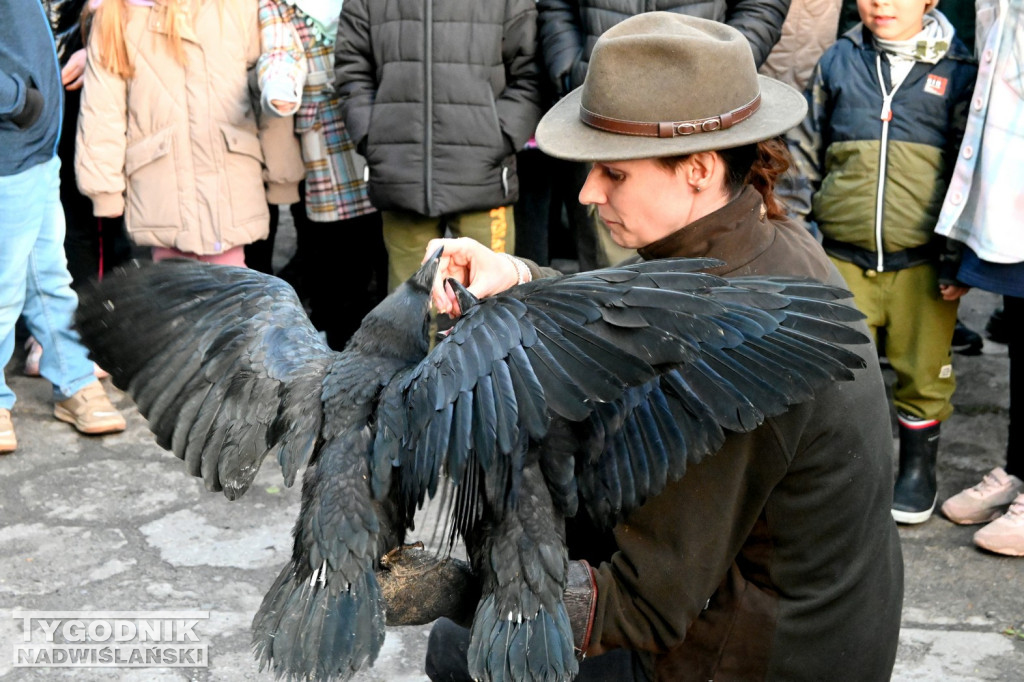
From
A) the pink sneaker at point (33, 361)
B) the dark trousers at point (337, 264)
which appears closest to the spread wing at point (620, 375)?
the dark trousers at point (337, 264)

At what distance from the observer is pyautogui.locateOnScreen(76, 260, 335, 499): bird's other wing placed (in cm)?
238

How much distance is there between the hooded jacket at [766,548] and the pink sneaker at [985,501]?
2243 millimetres

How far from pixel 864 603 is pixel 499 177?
118 inches

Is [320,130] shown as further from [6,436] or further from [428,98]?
[6,436]

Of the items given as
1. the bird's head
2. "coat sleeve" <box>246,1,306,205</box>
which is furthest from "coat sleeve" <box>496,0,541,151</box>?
the bird's head

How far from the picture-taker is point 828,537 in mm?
2008

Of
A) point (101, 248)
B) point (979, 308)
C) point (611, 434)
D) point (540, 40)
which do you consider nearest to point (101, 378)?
point (101, 248)

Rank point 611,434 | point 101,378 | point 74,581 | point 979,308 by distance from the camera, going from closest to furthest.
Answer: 1. point 611,434
2. point 74,581
3. point 101,378
4. point 979,308

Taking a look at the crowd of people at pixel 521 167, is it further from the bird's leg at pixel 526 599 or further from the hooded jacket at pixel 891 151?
the bird's leg at pixel 526 599

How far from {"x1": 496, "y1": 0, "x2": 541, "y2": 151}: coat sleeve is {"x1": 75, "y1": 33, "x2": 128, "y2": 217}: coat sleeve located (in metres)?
1.63

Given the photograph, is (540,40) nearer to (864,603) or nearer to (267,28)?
(267,28)

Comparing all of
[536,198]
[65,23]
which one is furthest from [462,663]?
[65,23]

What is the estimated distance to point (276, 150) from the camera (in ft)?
16.6

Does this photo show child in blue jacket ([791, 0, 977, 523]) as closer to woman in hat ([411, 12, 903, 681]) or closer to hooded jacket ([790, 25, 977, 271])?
hooded jacket ([790, 25, 977, 271])
